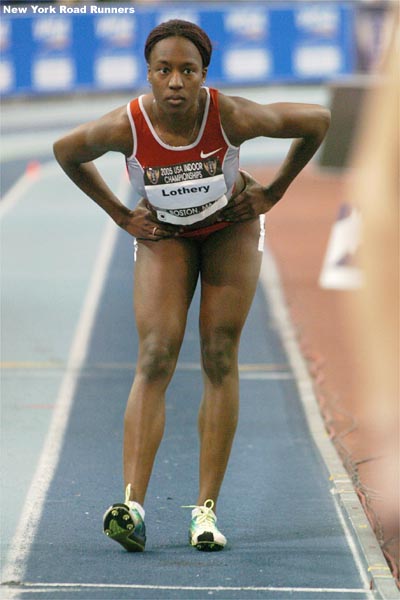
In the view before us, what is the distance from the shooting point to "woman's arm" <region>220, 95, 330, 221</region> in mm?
4719

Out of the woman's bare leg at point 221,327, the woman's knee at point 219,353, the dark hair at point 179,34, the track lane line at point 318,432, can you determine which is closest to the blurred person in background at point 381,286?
the track lane line at point 318,432

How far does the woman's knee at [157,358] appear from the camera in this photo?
4.90 m

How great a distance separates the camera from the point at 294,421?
729cm

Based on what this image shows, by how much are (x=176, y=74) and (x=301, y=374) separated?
4136mm

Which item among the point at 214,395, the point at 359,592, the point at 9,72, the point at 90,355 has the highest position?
the point at 9,72

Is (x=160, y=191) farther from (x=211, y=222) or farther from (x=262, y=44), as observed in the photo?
(x=262, y=44)

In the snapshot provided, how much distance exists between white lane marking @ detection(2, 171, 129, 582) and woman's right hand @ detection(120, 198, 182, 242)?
1.35 m

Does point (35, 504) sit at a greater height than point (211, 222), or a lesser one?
lesser

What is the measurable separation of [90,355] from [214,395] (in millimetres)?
3771

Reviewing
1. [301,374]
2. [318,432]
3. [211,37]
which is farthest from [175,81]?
[211,37]

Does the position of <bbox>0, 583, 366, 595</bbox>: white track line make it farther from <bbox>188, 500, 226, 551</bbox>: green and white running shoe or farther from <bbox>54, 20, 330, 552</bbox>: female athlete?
<bbox>188, 500, 226, 551</bbox>: green and white running shoe

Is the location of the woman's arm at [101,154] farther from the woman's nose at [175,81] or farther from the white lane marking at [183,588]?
the white lane marking at [183,588]

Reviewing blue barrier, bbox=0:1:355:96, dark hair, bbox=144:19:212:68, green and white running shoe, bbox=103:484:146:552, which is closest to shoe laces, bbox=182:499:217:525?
green and white running shoe, bbox=103:484:146:552

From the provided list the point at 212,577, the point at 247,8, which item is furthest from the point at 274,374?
the point at 247,8
